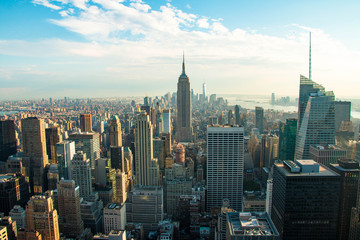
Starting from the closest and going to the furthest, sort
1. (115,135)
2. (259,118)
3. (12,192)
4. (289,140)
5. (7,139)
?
1. (12,192)
2. (289,140)
3. (7,139)
4. (115,135)
5. (259,118)

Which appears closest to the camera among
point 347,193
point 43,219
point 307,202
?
point 307,202

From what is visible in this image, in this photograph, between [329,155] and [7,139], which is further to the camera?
[7,139]

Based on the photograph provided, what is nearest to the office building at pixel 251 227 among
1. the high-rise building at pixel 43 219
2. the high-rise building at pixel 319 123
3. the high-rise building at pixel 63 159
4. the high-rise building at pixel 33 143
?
the high-rise building at pixel 43 219

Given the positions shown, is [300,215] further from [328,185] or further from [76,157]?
[76,157]

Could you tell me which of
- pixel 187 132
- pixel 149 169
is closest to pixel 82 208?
A: pixel 149 169


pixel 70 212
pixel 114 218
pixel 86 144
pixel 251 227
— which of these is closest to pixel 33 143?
pixel 86 144

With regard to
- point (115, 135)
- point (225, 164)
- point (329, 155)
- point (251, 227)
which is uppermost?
point (329, 155)

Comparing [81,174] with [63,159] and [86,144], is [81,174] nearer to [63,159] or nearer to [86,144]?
[63,159]

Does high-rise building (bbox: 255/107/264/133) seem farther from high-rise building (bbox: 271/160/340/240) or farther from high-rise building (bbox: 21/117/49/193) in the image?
high-rise building (bbox: 271/160/340/240)
